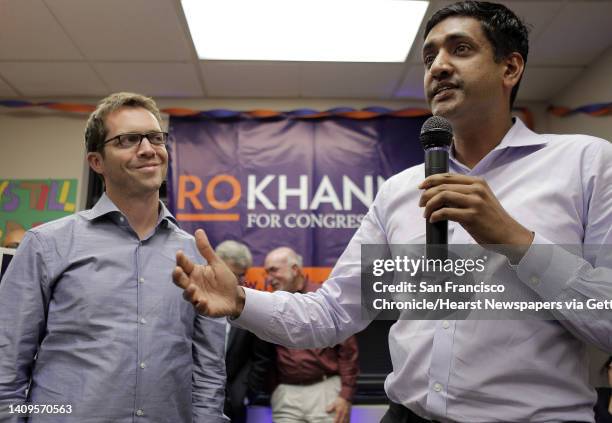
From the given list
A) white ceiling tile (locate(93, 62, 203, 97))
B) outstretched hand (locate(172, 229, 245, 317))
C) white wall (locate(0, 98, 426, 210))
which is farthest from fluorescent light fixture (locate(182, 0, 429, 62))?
outstretched hand (locate(172, 229, 245, 317))

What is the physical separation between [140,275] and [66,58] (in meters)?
2.75

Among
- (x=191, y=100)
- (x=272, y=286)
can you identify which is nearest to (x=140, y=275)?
(x=272, y=286)

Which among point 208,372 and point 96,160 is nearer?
point 208,372

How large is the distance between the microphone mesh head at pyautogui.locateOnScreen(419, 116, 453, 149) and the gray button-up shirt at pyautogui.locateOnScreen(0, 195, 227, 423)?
88cm

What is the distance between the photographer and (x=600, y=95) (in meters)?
3.58

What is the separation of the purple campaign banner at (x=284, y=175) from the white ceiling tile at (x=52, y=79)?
699mm

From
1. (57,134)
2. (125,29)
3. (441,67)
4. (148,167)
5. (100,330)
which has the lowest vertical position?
(100,330)

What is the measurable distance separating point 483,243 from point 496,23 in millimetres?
655

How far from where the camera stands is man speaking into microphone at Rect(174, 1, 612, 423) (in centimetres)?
84

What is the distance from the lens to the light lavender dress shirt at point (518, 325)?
86 cm

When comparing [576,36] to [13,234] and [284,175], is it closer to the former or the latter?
[284,175]

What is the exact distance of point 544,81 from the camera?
3939mm

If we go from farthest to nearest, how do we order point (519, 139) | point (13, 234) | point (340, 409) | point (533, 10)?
1. point (13, 234)
2. point (533, 10)
3. point (340, 409)
4. point (519, 139)

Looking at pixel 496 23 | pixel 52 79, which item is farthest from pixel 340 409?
pixel 52 79
